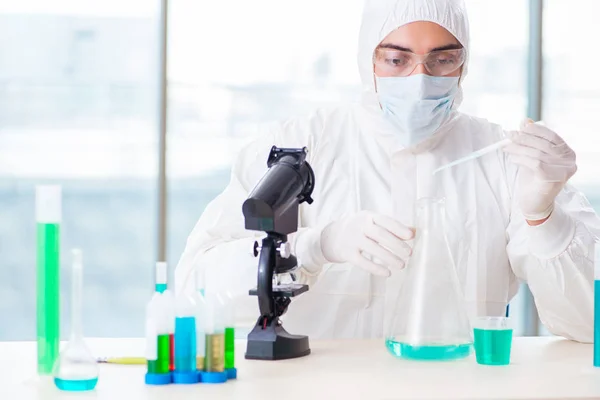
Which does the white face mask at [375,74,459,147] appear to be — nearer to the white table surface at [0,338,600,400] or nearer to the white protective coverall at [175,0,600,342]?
the white protective coverall at [175,0,600,342]

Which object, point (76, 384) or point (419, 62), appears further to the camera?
point (419, 62)

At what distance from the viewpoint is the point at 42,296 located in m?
1.36

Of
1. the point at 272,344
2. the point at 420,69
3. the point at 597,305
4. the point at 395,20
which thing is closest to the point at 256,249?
the point at 272,344

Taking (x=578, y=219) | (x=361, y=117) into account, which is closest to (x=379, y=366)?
(x=578, y=219)

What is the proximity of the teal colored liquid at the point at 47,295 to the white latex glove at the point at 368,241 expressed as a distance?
1.91ft

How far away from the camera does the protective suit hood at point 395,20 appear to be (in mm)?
2076

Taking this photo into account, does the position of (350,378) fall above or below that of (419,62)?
below

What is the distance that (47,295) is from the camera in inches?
53.4

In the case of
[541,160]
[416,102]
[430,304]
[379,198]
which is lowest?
[430,304]

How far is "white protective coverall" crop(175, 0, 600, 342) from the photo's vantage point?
2.04m

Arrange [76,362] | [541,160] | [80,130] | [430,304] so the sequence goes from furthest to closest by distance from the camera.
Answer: [80,130]
[541,160]
[430,304]
[76,362]

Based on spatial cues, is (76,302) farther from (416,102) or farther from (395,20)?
(395,20)

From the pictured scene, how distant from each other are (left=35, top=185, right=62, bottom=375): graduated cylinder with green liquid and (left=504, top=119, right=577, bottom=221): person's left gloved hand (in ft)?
3.04

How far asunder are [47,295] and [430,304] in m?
0.64
